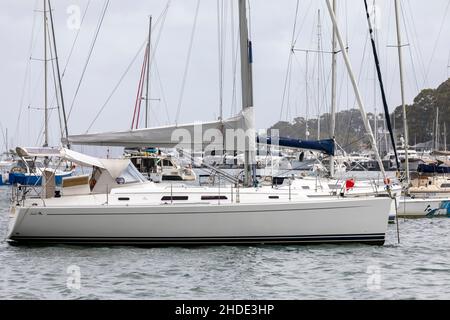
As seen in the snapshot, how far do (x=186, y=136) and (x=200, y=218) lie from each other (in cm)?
293

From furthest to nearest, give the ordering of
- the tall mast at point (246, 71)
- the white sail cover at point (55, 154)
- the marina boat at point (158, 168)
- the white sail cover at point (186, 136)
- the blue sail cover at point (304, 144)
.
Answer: the marina boat at point (158, 168) → the blue sail cover at point (304, 144) → the tall mast at point (246, 71) → the white sail cover at point (186, 136) → the white sail cover at point (55, 154)

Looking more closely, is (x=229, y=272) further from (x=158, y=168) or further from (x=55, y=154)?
(x=158, y=168)

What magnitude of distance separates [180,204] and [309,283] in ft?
16.7

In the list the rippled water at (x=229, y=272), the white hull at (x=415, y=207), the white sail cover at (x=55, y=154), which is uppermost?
the white sail cover at (x=55, y=154)

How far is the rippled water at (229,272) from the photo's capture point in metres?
16.6

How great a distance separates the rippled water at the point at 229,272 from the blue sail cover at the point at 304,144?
5.90 metres

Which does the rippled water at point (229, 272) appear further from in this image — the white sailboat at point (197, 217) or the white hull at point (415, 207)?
the white hull at point (415, 207)

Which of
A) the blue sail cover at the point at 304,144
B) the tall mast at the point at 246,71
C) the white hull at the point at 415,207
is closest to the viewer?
the tall mast at the point at 246,71

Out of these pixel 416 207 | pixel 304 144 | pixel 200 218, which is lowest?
pixel 416 207

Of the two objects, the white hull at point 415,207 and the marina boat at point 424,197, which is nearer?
the white hull at point 415,207

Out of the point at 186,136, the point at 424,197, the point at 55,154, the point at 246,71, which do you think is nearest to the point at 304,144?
the point at 246,71

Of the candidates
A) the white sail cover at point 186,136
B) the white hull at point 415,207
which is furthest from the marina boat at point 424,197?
the white sail cover at point 186,136

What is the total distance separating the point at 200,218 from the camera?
70.0ft
